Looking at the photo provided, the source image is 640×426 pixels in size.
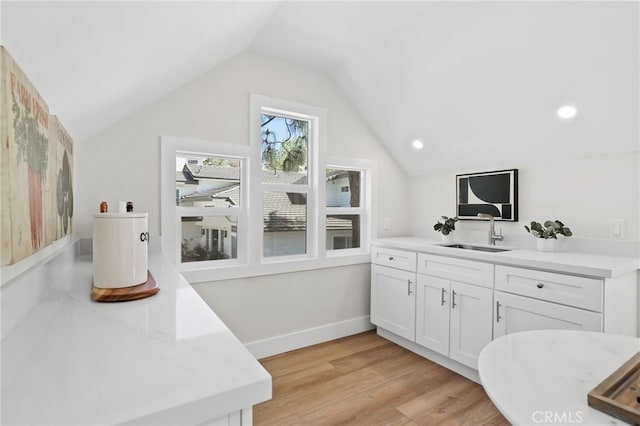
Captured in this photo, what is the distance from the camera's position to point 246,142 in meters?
2.67

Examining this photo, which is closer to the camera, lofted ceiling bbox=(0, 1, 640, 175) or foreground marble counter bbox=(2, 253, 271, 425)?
foreground marble counter bbox=(2, 253, 271, 425)

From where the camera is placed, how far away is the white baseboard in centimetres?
271

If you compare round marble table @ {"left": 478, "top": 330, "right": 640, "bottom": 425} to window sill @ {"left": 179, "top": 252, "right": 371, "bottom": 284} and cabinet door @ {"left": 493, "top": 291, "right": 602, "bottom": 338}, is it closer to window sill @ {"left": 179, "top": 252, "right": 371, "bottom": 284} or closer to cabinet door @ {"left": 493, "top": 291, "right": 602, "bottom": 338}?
cabinet door @ {"left": 493, "top": 291, "right": 602, "bottom": 338}

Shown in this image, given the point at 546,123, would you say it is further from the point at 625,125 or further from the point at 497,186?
the point at 497,186

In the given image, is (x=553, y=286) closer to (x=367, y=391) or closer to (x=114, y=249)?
(x=367, y=391)

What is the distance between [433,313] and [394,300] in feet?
1.33

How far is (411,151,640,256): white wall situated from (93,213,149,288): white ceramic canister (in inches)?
107

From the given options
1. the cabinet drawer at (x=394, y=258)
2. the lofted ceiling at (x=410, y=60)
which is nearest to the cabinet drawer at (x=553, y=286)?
the cabinet drawer at (x=394, y=258)

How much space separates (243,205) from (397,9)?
178 centimetres

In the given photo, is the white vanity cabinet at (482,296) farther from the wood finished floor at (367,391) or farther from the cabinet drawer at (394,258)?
the wood finished floor at (367,391)

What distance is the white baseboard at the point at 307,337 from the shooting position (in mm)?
2713

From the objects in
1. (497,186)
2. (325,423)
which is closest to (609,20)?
(497,186)

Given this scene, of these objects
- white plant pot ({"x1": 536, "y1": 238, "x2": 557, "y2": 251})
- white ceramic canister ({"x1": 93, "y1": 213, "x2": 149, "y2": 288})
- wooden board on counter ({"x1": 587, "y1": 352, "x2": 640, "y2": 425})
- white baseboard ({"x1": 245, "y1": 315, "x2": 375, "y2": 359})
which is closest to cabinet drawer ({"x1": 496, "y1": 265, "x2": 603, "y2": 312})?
white plant pot ({"x1": 536, "y1": 238, "x2": 557, "y2": 251})

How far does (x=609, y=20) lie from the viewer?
5.61 ft
